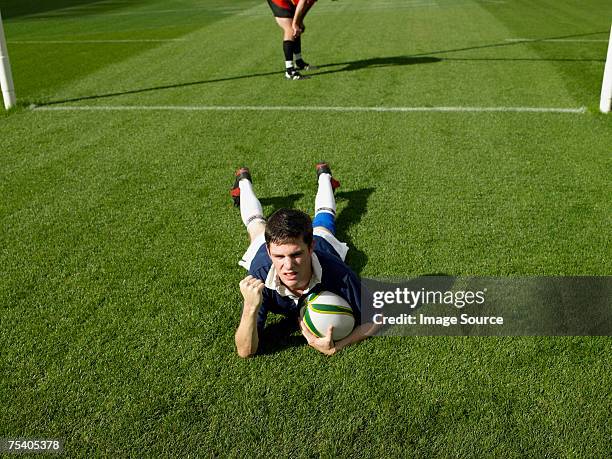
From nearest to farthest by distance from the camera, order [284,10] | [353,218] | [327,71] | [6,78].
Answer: [353,218], [6,78], [284,10], [327,71]

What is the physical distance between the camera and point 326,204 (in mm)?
5520

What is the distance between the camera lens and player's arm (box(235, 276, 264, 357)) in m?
3.68

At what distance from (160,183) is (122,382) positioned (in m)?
3.48

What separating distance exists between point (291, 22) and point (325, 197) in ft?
22.6

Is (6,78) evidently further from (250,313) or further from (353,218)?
(250,313)

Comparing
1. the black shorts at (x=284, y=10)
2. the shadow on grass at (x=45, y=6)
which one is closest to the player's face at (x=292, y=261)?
the black shorts at (x=284, y=10)

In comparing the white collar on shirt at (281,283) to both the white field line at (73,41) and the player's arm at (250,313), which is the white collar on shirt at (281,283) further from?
the white field line at (73,41)

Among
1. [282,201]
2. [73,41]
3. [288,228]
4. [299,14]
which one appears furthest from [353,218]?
[73,41]

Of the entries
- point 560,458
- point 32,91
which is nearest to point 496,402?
point 560,458

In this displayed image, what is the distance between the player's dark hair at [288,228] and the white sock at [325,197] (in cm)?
169

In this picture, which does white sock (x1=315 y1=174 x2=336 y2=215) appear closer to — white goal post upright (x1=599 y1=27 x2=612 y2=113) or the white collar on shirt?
the white collar on shirt

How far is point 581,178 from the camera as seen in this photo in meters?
6.67

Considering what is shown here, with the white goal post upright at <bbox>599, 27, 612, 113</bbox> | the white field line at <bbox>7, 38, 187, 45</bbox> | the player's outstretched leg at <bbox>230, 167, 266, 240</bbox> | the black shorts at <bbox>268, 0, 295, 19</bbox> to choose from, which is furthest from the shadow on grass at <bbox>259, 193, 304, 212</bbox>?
the white field line at <bbox>7, 38, 187, 45</bbox>

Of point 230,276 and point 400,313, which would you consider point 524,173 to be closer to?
point 400,313
